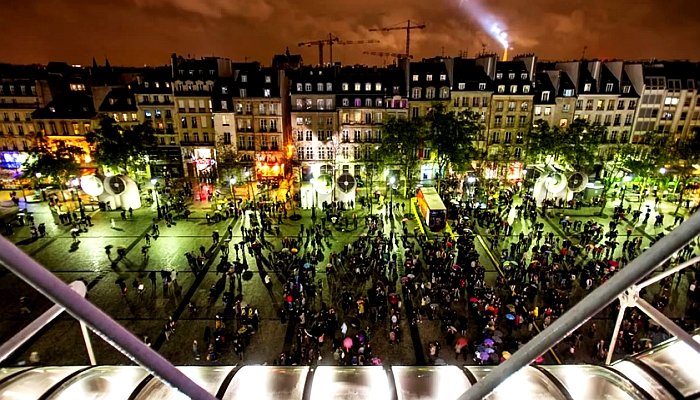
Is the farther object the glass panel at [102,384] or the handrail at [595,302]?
the glass panel at [102,384]

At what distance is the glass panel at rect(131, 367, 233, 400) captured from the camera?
5.41 metres

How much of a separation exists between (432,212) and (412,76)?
1033 inches

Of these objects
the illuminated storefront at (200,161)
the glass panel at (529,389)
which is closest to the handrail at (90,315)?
the glass panel at (529,389)

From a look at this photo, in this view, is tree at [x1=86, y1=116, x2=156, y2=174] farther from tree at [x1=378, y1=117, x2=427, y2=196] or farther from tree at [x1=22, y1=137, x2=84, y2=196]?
tree at [x1=378, y1=117, x2=427, y2=196]

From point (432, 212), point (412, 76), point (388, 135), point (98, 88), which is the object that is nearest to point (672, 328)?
point (432, 212)

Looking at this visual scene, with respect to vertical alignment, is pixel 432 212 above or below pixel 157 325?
above

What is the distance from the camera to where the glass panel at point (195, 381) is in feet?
17.7

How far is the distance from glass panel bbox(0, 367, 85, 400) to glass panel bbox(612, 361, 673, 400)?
25.7 feet

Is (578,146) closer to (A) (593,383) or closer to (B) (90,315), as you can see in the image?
(A) (593,383)

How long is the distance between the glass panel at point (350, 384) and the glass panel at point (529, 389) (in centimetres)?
153

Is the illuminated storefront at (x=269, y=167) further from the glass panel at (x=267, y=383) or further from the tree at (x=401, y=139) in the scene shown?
the glass panel at (x=267, y=383)

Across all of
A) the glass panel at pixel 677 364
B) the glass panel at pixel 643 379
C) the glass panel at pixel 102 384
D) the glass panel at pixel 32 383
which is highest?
the glass panel at pixel 677 364

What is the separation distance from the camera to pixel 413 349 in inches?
821

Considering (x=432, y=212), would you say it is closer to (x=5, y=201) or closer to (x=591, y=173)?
(x=591, y=173)
